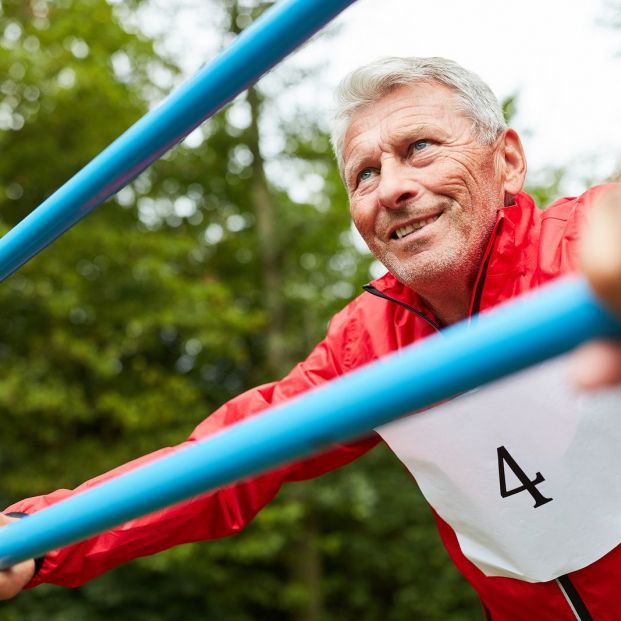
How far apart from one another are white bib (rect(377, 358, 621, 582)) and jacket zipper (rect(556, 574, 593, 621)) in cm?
2

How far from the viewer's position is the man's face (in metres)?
1.38

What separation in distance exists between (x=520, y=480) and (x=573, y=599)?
0.72ft

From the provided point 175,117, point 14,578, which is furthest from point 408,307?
point 14,578

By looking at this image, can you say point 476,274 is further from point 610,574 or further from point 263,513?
point 263,513

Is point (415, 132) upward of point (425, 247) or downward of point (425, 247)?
upward

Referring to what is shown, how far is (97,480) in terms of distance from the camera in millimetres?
1331

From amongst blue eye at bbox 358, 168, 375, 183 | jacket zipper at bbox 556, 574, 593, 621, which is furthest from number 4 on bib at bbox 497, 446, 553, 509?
blue eye at bbox 358, 168, 375, 183

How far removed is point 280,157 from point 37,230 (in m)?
7.92

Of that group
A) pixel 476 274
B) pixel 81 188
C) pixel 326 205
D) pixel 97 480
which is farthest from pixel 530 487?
pixel 326 205

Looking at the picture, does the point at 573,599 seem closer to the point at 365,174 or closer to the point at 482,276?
the point at 482,276

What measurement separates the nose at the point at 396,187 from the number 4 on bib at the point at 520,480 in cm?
46

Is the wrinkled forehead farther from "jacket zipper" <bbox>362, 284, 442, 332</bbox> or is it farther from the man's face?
"jacket zipper" <bbox>362, 284, 442, 332</bbox>

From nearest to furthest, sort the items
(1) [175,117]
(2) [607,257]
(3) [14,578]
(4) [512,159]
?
(2) [607,257], (1) [175,117], (3) [14,578], (4) [512,159]

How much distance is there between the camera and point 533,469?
52.4 inches
